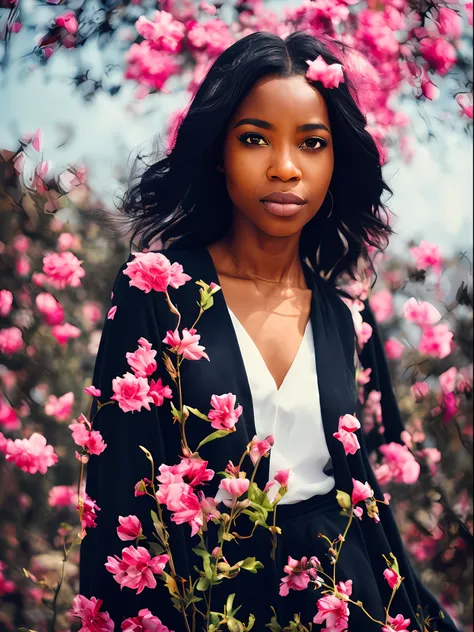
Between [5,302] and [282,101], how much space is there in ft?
4.09

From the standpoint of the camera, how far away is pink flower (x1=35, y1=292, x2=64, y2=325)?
2711 millimetres

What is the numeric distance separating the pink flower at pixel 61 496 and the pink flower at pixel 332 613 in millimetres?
1334

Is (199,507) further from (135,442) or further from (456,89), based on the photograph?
(456,89)

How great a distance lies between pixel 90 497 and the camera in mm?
1711

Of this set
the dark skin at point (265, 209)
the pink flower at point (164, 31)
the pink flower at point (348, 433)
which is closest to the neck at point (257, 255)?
the dark skin at point (265, 209)

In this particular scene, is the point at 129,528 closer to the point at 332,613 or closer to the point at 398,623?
the point at 332,613

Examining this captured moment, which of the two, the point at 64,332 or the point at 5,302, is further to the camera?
the point at 64,332

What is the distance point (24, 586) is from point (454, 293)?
1.63m

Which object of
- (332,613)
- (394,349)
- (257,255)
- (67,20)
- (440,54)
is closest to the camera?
(332,613)

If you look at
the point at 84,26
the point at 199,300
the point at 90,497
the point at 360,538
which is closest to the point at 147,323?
the point at 199,300

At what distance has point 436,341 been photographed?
279 centimetres

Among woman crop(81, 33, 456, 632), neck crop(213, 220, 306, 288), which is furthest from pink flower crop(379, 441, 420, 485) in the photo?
neck crop(213, 220, 306, 288)

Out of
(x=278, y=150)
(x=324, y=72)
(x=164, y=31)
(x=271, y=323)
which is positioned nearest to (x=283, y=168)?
(x=278, y=150)

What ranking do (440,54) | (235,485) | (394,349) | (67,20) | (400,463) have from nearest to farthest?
(235,485) < (67,20) < (400,463) < (440,54) < (394,349)
